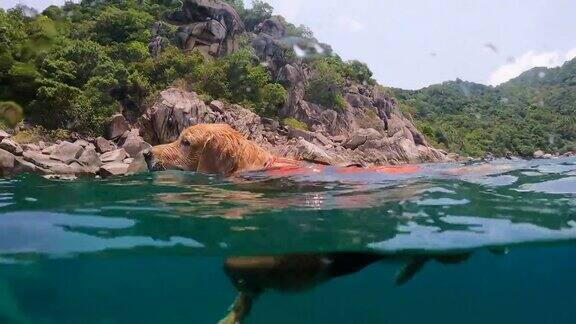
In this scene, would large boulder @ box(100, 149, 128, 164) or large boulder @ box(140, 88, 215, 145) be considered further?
large boulder @ box(140, 88, 215, 145)

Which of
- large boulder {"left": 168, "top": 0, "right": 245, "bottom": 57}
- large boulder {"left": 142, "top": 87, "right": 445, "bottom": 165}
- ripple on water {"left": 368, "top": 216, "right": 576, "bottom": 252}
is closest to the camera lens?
ripple on water {"left": 368, "top": 216, "right": 576, "bottom": 252}

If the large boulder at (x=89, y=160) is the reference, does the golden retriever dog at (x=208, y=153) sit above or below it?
above

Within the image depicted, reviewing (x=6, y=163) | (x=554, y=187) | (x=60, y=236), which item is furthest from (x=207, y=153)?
(x=6, y=163)

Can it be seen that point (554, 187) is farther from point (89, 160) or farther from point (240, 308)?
point (89, 160)

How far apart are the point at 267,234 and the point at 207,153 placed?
1695mm

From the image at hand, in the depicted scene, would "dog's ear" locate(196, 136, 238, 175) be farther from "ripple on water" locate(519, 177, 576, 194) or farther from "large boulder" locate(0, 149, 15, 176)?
"large boulder" locate(0, 149, 15, 176)

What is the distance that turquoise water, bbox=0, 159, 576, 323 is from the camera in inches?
246

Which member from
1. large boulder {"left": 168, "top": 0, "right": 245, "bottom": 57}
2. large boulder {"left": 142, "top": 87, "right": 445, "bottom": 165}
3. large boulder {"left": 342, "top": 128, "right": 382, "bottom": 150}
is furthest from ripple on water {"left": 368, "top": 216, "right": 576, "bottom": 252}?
large boulder {"left": 168, "top": 0, "right": 245, "bottom": 57}

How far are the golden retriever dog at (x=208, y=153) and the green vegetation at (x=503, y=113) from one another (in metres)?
70.3

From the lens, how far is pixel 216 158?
7.35m

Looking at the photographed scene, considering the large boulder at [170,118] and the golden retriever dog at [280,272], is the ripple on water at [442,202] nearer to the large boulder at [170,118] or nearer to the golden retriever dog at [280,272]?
the golden retriever dog at [280,272]

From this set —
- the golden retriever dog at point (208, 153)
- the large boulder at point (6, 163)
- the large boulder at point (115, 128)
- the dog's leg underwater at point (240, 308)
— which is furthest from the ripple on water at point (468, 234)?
the large boulder at point (115, 128)

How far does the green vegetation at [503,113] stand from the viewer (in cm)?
8088

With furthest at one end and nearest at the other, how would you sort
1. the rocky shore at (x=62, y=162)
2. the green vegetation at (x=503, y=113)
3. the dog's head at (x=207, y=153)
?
the green vegetation at (x=503, y=113) → the rocky shore at (x=62, y=162) → the dog's head at (x=207, y=153)
